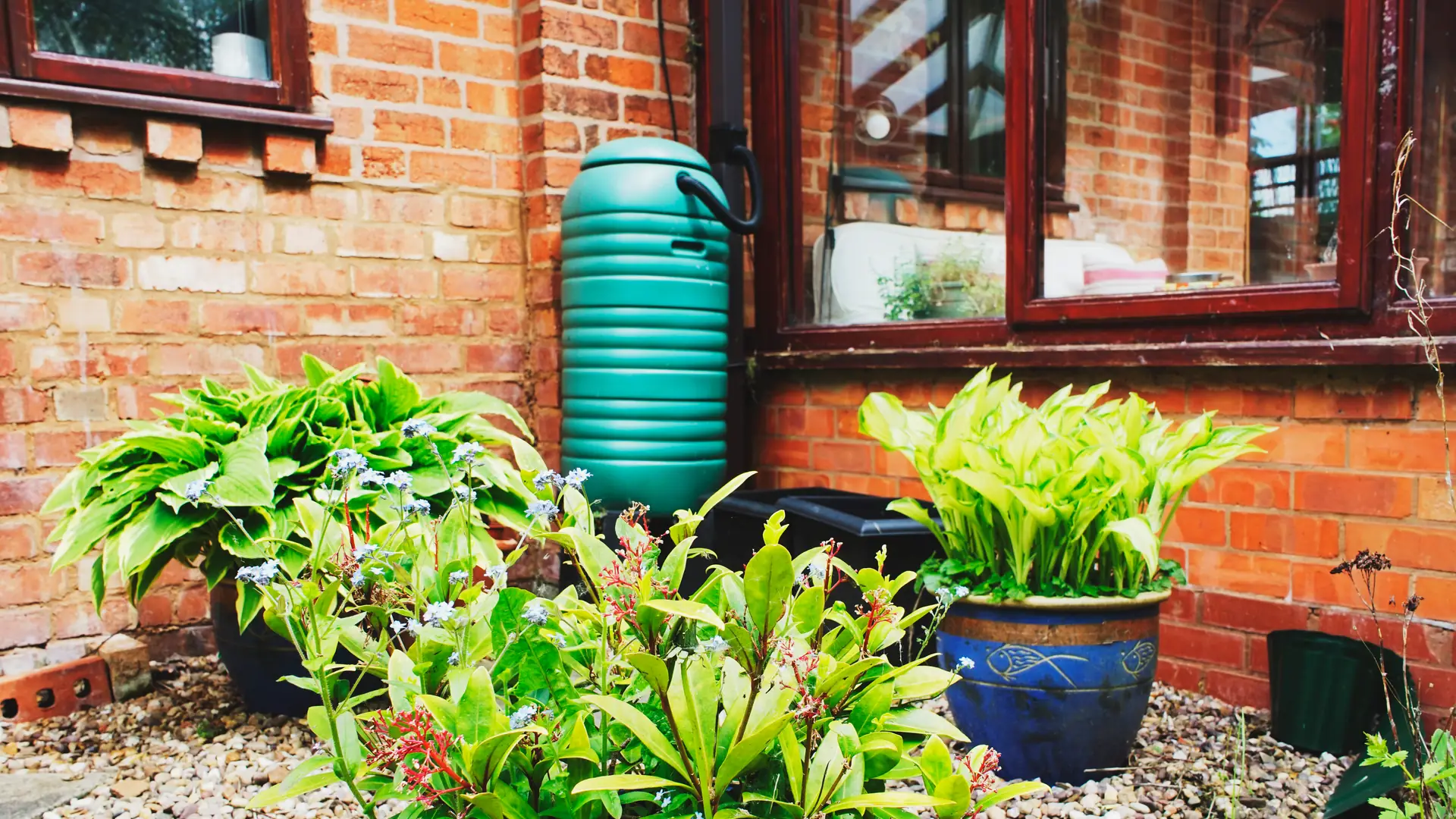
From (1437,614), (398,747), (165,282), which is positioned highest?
(165,282)

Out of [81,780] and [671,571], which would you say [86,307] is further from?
[671,571]

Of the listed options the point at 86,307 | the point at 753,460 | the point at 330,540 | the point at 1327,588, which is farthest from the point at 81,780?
the point at 1327,588

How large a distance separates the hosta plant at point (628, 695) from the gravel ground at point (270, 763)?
73cm

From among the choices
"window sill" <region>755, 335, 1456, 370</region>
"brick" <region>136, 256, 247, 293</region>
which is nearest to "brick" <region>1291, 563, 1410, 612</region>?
"window sill" <region>755, 335, 1456, 370</region>

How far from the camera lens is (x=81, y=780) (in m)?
1.76

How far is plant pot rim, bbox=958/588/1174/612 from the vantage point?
163cm

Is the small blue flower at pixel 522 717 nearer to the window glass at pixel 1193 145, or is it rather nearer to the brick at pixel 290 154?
the window glass at pixel 1193 145

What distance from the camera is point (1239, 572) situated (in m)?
2.16

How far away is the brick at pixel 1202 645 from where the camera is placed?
2.17m

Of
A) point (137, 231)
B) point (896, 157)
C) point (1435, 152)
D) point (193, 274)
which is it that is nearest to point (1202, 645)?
point (1435, 152)

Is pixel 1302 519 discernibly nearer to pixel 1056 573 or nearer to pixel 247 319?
pixel 1056 573

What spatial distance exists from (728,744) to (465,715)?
0.72 ft

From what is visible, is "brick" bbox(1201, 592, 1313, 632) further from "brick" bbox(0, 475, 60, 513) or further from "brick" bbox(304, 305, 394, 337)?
"brick" bbox(0, 475, 60, 513)

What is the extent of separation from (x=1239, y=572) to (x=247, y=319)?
2280mm
